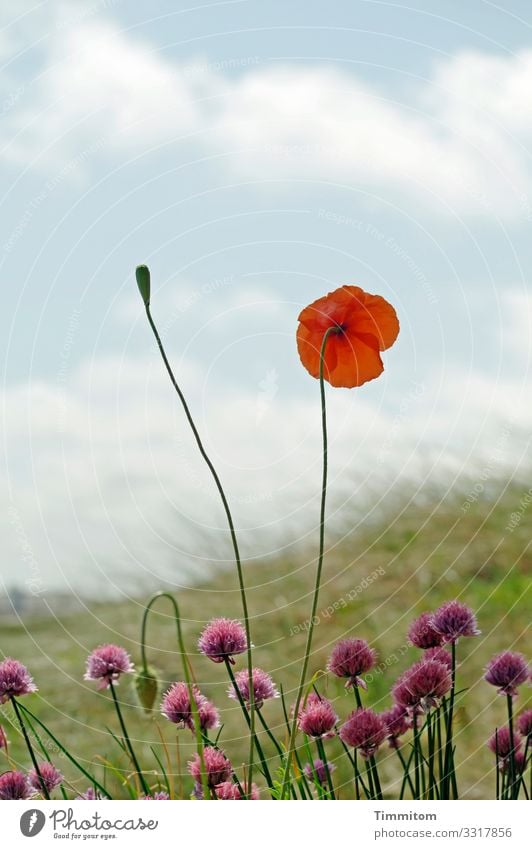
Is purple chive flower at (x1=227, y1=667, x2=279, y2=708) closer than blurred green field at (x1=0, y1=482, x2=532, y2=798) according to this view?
Yes

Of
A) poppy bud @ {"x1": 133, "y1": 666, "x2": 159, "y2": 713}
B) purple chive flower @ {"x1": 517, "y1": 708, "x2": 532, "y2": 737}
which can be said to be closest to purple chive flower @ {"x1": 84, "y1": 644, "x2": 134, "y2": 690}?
Result: poppy bud @ {"x1": 133, "y1": 666, "x2": 159, "y2": 713}

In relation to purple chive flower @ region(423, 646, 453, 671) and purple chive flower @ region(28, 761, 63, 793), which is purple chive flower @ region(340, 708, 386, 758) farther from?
purple chive flower @ region(28, 761, 63, 793)

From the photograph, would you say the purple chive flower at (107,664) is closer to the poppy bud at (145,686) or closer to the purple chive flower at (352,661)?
the poppy bud at (145,686)

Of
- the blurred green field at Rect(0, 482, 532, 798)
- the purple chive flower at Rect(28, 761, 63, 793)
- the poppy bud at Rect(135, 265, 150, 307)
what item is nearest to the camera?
the poppy bud at Rect(135, 265, 150, 307)

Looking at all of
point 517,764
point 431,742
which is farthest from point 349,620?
point 431,742

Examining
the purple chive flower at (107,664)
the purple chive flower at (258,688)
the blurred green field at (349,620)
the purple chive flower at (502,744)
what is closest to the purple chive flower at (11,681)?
the purple chive flower at (107,664)

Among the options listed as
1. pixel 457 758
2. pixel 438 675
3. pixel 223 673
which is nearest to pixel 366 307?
pixel 438 675

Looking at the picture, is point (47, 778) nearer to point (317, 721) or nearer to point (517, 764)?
point (317, 721)
